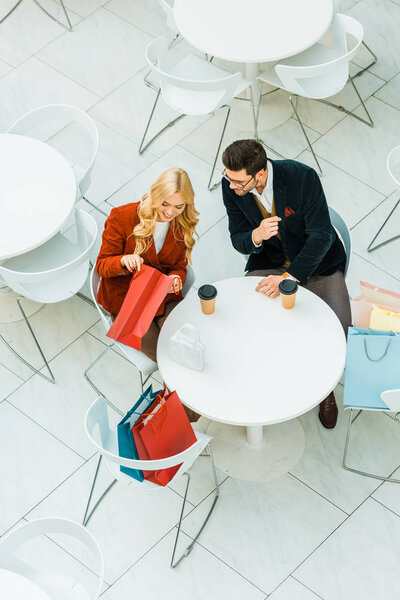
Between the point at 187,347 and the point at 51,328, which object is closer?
the point at 187,347

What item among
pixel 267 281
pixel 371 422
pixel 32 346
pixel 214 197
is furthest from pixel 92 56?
pixel 371 422

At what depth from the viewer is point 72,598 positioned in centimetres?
340

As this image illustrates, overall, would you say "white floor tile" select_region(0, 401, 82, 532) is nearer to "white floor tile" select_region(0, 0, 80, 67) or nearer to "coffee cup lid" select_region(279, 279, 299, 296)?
"coffee cup lid" select_region(279, 279, 299, 296)

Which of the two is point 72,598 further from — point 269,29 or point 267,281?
point 269,29

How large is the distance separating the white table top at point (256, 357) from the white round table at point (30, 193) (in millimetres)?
878

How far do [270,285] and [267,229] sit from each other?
263 millimetres

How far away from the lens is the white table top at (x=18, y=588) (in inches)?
124

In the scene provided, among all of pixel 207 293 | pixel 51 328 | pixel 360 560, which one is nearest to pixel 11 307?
pixel 51 328

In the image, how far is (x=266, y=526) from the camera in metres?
3.99

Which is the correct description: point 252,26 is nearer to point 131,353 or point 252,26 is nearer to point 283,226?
point 283,226

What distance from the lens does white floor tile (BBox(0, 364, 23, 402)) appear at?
4527mm

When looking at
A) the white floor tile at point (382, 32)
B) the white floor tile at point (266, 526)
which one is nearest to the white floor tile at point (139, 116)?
the white floor tile at point (382, 32)

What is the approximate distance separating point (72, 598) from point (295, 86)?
302 centimetres

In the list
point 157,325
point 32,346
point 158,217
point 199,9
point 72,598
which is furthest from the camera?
point 199,9
